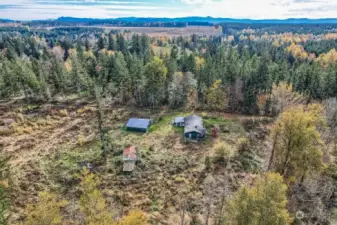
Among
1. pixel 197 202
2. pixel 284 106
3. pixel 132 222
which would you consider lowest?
pixel 197 202

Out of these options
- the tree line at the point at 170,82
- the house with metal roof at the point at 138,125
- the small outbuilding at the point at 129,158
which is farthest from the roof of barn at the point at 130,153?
the tree line at the point at 170,82

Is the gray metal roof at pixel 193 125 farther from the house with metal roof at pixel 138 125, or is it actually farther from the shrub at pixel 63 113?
the shrub at pixel 63 113

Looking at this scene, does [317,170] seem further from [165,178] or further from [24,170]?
[24,170]

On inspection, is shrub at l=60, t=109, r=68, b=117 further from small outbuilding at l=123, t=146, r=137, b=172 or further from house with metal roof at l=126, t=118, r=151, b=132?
small outbuilding at l=123, t=146, r=137, b=172

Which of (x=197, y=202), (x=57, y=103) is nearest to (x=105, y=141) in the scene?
(x=197, y=202)

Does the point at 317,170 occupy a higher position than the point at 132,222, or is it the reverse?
the point at 132,222

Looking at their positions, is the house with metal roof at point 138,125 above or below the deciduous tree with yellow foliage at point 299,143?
below

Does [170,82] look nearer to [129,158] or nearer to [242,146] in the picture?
[242,146]
